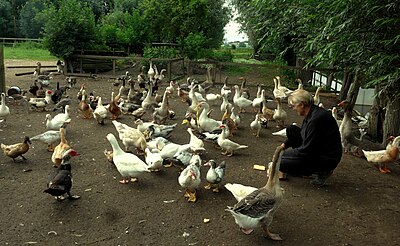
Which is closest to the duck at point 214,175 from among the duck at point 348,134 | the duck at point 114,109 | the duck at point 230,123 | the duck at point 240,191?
the duck at point 240,191

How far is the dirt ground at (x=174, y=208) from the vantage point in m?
4.60

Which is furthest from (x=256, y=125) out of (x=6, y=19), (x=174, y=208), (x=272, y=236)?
(x=6, y=19)

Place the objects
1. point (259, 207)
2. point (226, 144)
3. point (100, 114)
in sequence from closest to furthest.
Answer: point (259, 207), point (226, 144), point (100, 114)

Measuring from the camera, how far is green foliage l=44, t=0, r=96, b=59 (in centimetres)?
1862

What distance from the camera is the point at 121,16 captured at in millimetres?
28719

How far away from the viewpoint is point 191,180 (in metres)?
5.44

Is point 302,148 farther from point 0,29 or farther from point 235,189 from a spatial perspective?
point 0,29

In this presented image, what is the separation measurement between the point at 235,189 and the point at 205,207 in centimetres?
62

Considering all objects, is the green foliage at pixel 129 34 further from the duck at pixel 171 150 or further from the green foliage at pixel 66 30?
the duck at pixel 171 150

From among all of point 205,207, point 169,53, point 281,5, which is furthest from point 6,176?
point 169,53

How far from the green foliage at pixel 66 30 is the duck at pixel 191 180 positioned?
1547 cm

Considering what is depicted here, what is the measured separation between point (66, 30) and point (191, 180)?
53.2 ft

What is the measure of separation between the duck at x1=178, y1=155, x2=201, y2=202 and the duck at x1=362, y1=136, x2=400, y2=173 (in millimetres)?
3743

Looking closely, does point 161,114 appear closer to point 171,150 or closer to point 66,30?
point 171,150
